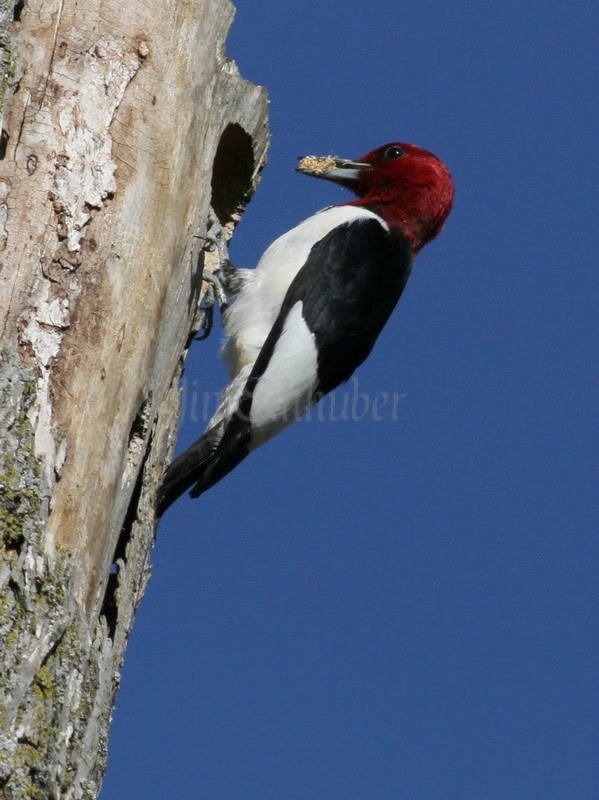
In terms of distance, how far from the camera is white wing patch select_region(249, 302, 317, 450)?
12.4 ft

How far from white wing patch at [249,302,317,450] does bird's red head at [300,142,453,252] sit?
85 cm

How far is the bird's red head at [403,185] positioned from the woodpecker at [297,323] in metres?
0.11

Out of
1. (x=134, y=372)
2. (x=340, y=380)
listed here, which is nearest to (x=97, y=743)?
→ (x=134, y=372)

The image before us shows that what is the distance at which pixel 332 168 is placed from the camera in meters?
4.81

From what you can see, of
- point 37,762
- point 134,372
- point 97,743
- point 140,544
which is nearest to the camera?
point 37,762

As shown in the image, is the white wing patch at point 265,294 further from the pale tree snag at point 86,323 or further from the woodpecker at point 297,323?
the pale tree snag at point 86,323

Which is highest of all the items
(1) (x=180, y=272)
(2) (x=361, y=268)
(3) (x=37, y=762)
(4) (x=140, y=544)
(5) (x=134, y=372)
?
(2) (x=361, y=268)

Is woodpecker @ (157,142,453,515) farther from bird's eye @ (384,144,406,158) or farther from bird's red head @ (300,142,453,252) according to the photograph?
bird's eye @ (384,144,406,158)

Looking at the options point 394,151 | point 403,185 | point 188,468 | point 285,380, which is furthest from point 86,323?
point 394,151

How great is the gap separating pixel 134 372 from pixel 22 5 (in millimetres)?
921

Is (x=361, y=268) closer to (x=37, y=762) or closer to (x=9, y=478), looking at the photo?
(x=9, y=478)

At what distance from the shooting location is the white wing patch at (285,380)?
3787 mm

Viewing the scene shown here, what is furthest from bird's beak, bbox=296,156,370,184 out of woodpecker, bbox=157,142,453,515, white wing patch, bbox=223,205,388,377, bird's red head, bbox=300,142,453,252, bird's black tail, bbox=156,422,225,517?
bird's black tail, bbox=156,422,225,517

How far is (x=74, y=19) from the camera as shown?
9.33 feet
